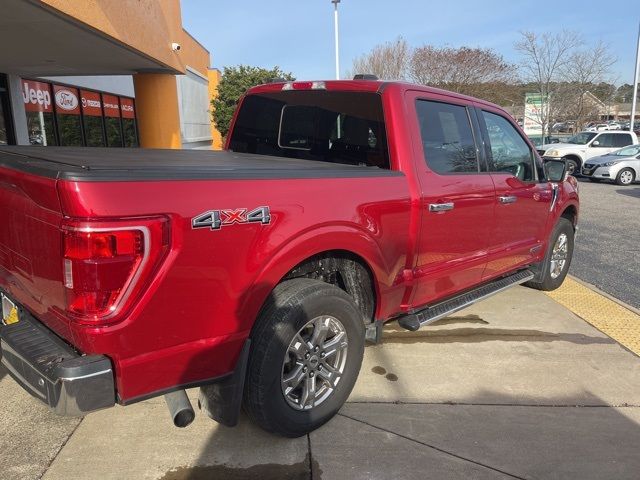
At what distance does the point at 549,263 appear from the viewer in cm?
540

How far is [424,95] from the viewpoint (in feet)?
11.9

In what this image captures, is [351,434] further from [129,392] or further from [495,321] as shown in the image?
[495,321]

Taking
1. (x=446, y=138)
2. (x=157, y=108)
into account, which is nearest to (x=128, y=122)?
(x=157, y=108)

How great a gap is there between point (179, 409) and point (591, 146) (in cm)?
2174

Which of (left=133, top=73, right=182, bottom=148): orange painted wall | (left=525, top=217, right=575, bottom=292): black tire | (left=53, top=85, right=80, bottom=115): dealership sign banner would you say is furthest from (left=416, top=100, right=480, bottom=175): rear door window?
(left=53, top=85, right=80, bottom=115): dealership sign banner

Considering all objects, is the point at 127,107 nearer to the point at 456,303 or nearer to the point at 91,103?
the point at 91,103

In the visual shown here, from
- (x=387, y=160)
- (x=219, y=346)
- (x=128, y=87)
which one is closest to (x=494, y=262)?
(x=387, y=160)

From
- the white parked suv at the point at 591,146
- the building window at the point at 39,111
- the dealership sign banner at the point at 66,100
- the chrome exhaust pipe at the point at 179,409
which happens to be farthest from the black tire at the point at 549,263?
the white parked suv at the point at 591,146

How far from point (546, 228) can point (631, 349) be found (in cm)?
136

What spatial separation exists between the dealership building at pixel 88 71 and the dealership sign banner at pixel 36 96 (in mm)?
21

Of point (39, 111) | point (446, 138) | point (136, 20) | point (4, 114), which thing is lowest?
point (446, 138)

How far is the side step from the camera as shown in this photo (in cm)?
362

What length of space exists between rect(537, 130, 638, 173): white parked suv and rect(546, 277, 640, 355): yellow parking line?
15.7 metres

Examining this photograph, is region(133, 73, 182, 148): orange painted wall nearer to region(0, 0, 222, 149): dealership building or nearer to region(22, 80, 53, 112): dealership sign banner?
region(0, 0, 222, 149): dealership building
